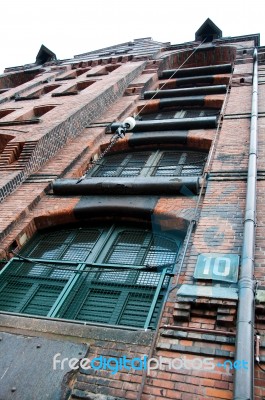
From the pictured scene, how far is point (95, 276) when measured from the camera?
4926mm

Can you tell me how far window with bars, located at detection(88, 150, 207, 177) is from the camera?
7539 millimetres

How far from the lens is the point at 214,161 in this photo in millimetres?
6336

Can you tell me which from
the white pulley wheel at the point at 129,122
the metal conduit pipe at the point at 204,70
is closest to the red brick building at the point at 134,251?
the white pulley wheel at the point at 129,122

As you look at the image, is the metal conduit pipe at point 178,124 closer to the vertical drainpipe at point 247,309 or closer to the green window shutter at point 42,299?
the vertical drainpipe at point 247,309

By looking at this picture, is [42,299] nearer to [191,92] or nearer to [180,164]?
[180,164]

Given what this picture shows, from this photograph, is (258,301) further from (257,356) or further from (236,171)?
(236,171)

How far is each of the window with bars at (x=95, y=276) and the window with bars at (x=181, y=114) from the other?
19.0 ft

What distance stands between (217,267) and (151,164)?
14.5ft

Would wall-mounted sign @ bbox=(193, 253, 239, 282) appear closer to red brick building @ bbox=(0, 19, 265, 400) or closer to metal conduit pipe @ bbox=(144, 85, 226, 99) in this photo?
red brick building @ bbox=(0, 19, 265, 400)

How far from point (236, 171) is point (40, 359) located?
4302 millimetres

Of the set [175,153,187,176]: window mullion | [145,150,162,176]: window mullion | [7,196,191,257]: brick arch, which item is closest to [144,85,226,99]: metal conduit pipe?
[145,150,162,176]: window mullion

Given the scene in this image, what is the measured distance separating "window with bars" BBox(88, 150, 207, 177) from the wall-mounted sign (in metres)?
3.35

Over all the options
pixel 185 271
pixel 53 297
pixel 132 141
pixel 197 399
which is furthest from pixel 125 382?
pixel 132 141

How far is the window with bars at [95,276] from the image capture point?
172 inches
